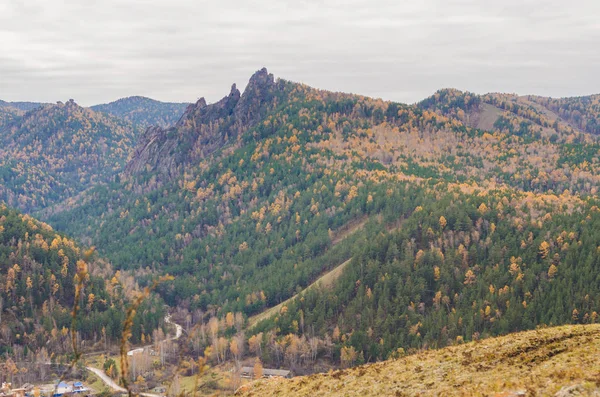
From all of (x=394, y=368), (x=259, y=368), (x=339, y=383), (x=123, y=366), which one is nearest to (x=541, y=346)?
(x=394, y=368)

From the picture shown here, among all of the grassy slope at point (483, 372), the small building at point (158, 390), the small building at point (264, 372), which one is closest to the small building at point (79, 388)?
the small building at point (158, 390)

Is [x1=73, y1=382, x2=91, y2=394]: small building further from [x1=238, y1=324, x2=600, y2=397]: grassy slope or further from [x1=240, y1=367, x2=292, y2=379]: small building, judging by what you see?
[x1=238, y1=324, x2=600, y2=397]: grassy slope

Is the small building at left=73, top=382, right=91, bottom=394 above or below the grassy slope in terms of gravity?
below

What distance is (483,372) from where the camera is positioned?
41.8m

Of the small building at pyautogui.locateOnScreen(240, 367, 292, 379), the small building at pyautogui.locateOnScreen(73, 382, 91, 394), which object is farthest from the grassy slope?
the small building at pyautogui.locateOnScreen(240, 367, 292, 379)

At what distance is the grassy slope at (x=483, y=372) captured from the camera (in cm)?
3491

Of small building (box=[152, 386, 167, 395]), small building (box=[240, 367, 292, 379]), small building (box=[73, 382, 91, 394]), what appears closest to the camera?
small building (box=[73, 382, 91, 394])

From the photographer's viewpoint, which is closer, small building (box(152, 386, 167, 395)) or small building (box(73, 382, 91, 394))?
small building (box(73, 382, 91, 394))

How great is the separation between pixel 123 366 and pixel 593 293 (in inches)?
7635

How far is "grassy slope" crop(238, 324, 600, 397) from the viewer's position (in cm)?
3491

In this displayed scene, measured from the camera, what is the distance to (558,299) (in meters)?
183

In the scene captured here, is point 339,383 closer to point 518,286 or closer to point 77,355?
point 77,355

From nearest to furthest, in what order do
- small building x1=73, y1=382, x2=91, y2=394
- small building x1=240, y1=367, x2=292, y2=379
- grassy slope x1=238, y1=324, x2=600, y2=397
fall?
grassy slope x1=238, y1=324, x2=600, y2=397 < small building x1=73, y1=382, x2=91, y2=394 < small building x1=240, y1=367, x2=292, y2=379

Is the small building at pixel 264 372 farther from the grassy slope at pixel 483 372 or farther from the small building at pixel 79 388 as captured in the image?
the grassy slope at pixel 483 372
